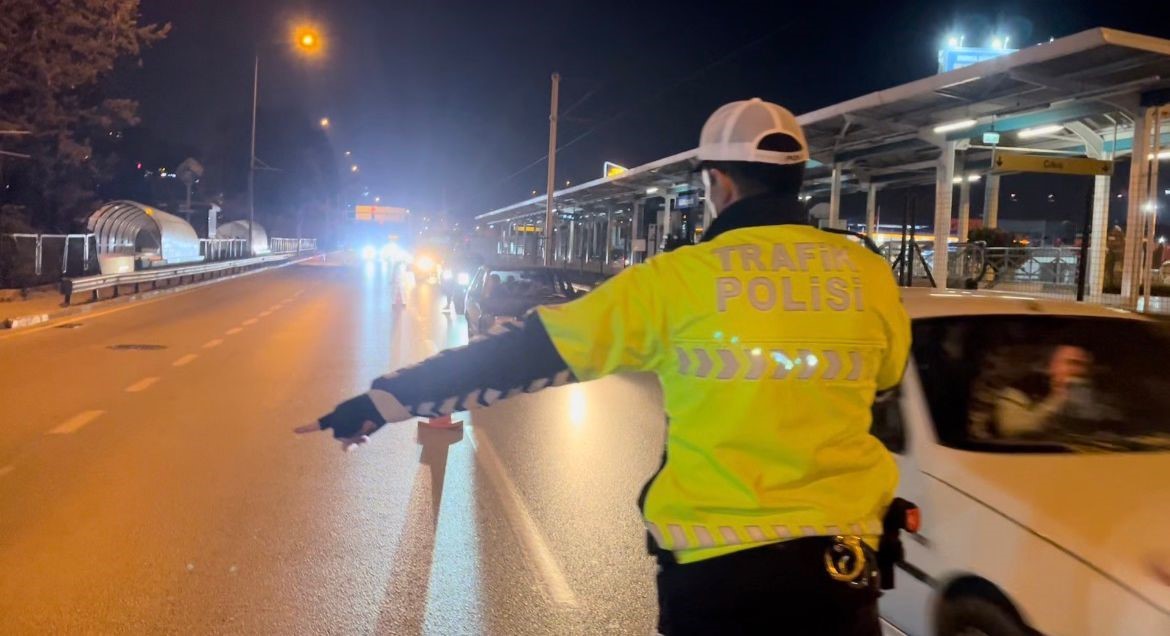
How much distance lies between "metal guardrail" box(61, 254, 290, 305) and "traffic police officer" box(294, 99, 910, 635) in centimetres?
2502

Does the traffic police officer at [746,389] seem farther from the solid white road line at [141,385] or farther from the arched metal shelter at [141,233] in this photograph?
the arched metal shelter at [141,233]

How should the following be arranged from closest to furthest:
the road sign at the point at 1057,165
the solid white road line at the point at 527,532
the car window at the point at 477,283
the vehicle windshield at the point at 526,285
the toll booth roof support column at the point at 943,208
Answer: the solid white road line at the point at 527,532 → the road sign at the point at 1057,165 → the vehicle windshield at the point at 526,285 → the car window at the point at 477,283 → the toll booth roof support column at the point at 943,208

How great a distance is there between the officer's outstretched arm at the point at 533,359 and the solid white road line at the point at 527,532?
3026 millimetres

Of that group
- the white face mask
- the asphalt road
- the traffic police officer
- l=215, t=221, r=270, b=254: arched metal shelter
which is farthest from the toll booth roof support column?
l=215, t=221, r=270, b=254: arched metal shelter

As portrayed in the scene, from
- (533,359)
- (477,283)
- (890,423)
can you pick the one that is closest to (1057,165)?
(477,283)

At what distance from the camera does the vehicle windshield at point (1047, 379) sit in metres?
3.85

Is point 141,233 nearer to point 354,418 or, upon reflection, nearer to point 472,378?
point 354,418

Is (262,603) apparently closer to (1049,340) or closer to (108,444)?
(1049,340)

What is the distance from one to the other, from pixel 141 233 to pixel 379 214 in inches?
1753

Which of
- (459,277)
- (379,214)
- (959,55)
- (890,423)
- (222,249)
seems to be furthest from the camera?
(379,214)

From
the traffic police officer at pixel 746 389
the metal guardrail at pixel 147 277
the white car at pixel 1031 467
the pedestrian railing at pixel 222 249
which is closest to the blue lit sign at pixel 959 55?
the metal guardrail at pixel 147 277

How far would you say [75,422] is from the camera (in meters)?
9.80

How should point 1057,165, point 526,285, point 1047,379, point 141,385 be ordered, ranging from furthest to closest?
1. point 526,285
2. point 1057,165
3. point 141,385
4. point 1047,379

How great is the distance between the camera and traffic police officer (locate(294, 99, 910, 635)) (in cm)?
208
